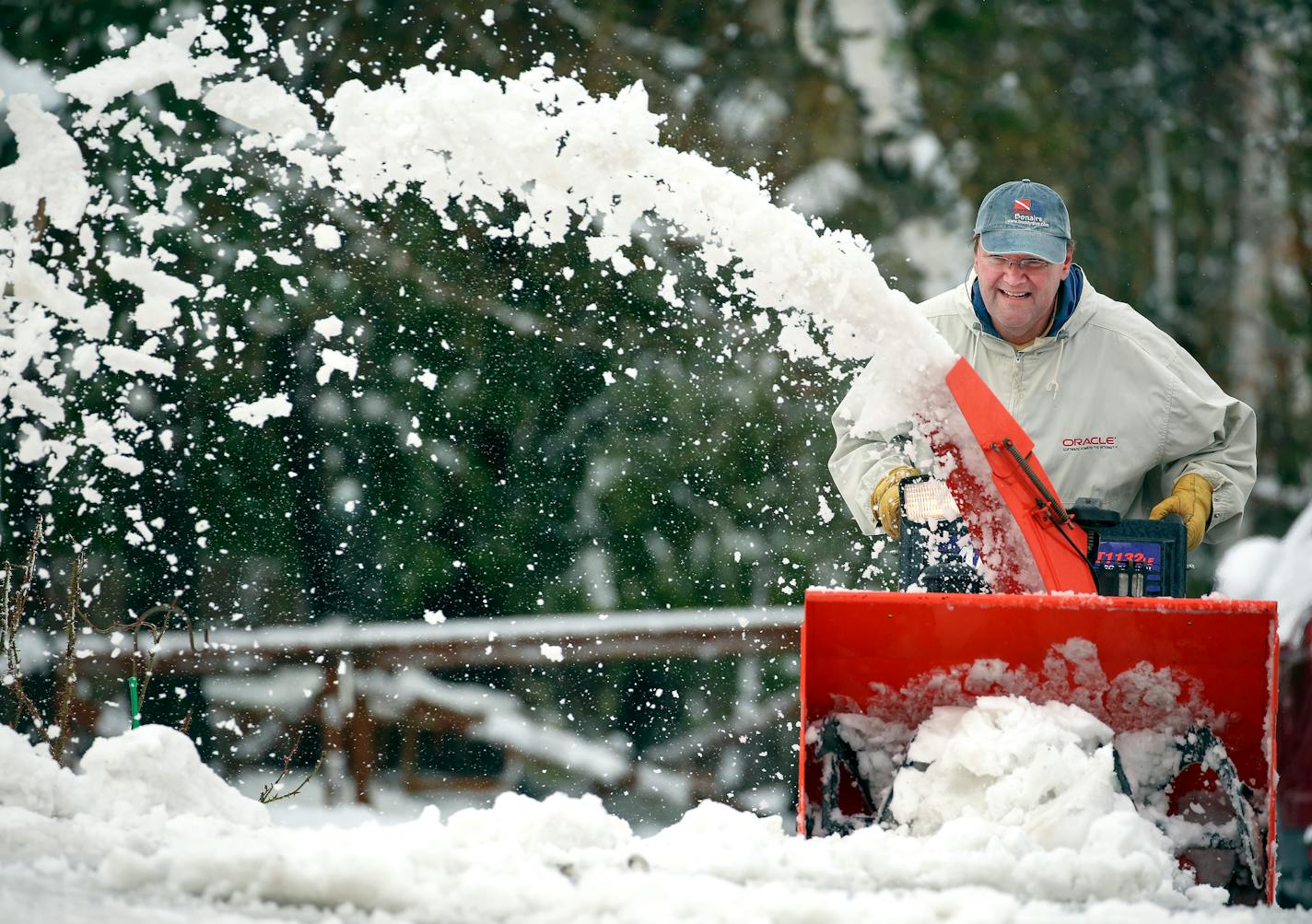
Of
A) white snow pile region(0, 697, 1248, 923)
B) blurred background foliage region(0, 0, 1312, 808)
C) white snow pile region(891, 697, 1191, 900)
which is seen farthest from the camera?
blurred background foliage region(0, 0, 1312, 808)

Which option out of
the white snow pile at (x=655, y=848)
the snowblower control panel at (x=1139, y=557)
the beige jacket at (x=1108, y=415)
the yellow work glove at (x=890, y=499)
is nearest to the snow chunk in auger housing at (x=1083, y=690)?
the white snow pile at (x=655, y=848)

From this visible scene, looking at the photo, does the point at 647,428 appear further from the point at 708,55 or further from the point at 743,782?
the point at 708,55

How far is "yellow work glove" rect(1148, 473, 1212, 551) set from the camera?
340 cm

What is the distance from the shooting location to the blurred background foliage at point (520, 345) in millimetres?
7422

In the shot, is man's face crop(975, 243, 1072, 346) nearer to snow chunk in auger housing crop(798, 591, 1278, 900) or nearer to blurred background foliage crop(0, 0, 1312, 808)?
snow chunk in auger housing crop(798, 591, 1278, 900)

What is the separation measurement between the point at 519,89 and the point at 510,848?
2.31m

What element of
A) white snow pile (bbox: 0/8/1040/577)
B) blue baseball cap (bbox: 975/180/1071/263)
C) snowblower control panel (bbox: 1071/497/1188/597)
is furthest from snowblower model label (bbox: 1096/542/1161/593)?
blue baseball cap (bbox: 975/180/1071/263)

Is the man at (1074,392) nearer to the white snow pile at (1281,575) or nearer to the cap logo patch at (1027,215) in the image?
the cap logo patch at (1027,215)

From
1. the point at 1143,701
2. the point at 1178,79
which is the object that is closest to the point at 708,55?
the point at 1178,79

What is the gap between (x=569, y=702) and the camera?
8.34 m

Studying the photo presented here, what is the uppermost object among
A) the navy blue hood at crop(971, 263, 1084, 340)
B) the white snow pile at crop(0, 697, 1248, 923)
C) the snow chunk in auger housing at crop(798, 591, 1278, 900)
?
the navy blue hood at crop(971, 263, 1084, 340)

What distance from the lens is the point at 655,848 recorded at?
8.99 ft

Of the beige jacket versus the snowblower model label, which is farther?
the beige jacket

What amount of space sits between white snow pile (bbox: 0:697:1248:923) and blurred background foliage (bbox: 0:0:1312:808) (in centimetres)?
361
